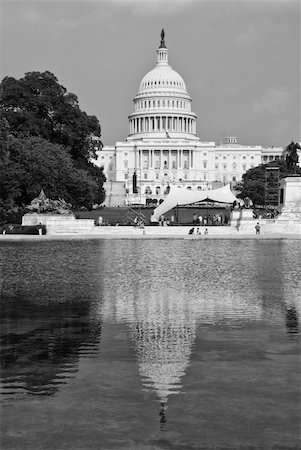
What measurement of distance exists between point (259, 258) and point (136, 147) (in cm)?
15070

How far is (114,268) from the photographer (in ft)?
74.8

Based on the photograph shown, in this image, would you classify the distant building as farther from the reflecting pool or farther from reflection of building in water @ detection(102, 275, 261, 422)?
reflection of building in water @ detection(102, 275, 261, 422)

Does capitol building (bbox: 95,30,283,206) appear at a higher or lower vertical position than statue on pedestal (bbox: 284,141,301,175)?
higher

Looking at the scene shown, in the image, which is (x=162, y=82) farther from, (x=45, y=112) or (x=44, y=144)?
(x=44, y=144)

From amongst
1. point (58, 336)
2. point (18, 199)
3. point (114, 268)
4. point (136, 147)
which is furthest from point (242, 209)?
point (136, 147)

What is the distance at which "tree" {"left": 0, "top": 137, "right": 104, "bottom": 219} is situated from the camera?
164 feet

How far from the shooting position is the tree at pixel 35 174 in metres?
50.0

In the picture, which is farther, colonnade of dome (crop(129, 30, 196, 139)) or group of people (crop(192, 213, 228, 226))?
colonnade of dome (crop(129, 30, 196, 139))

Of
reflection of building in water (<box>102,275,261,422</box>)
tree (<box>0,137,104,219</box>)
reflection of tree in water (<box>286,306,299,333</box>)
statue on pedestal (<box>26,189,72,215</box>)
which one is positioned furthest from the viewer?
tree (<box>0,137,104,219</box>)

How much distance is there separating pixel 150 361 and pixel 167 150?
545ft

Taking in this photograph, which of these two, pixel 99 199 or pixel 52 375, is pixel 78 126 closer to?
pixel 99 199

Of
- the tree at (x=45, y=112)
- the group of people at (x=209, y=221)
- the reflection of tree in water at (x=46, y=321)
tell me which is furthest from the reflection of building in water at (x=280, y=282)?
the tree at (x=45, y=112)

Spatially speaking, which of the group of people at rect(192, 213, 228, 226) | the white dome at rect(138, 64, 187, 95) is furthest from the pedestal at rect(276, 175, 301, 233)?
the white dome at rect(138, 64, 187, 95)

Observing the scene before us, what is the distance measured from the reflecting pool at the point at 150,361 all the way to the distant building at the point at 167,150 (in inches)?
5925
